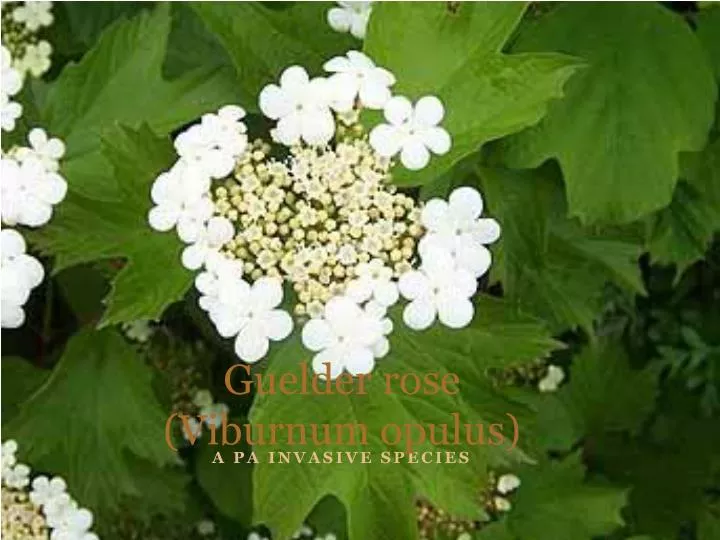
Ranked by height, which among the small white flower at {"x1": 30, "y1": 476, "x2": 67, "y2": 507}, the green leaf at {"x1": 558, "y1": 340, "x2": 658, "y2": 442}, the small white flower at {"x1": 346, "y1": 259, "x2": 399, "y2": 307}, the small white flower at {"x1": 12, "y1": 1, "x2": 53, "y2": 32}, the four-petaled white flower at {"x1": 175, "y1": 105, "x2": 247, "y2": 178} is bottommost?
the green leaf at {"x1": 558, "y1": 340, "x2": 658, "y2": 442}

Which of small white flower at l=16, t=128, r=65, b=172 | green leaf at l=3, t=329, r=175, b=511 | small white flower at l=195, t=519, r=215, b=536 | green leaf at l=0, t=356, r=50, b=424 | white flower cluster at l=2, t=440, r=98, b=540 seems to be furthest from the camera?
small white flower at l=195, t=519, r=215, b=536

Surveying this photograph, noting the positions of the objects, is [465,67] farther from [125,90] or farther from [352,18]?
[125,90]

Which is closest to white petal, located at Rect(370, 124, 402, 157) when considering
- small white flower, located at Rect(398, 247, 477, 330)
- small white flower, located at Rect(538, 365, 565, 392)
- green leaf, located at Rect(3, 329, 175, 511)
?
small white flower, located at Rect(398, 247, 477, 330)

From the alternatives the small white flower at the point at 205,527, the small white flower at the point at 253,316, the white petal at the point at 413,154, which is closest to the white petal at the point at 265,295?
the small white flower at the point at 253,316

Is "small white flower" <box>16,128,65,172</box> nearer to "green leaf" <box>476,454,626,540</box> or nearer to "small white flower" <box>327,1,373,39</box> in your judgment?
"small white flower" <box>327,1,373,39</box>

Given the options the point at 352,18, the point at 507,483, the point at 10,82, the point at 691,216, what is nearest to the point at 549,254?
the point at 691,216

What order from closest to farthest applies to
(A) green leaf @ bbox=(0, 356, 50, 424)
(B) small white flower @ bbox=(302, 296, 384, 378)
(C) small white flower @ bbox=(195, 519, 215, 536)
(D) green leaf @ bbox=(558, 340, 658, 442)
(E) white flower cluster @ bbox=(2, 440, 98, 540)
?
(B) small white flower @ bbox=(302, 296, 384, 378), (E) white flower cluster @ bbox=(2, 440, 98, 540), (A) green leaf @ bbox=(0, 356, 50, 424), (C) small white flower @ bbox=(195, 519, 215, 536), (D) green leaf @ bbox=(558, 340, 658, 442)

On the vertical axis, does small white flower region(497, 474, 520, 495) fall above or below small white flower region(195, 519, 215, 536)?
above

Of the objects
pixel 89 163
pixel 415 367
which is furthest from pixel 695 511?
pixel 89 163
